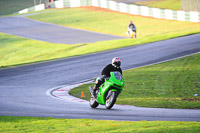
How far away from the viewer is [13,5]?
9925cm

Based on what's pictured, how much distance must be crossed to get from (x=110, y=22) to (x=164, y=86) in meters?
38.5

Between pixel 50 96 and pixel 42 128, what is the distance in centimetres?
741

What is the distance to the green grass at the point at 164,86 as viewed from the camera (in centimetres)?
1383

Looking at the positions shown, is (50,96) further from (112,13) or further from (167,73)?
(112,13)

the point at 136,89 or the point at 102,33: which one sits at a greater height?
the point at 136,89

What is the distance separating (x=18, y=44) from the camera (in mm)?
42562

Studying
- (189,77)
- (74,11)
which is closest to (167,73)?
(189,77)

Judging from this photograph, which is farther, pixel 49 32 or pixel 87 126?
pixel 49 32

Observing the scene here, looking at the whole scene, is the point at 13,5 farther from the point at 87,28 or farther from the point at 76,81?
the point at 76,81

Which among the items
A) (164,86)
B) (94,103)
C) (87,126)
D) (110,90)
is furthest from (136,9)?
(87,126)

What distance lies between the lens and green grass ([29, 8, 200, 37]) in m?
45.9

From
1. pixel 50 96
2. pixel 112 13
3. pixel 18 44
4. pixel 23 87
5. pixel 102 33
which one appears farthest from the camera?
pixel 112 13

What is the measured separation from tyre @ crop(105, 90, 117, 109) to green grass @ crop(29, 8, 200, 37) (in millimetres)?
28533

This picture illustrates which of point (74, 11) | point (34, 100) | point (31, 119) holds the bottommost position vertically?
point (74, 11)
